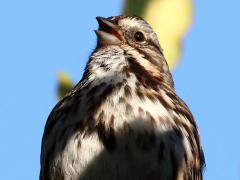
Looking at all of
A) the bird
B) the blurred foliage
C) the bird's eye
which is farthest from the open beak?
the blurred foliage

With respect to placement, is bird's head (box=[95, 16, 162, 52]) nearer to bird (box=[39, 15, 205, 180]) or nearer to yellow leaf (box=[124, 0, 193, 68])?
bird (box=[39, 15, 205, 180])

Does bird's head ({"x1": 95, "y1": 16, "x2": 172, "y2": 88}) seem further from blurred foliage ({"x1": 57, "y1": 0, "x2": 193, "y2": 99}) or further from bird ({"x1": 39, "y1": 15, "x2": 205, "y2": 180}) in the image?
blurred foliage ({"x1": 57, "y1": 0, "x2": 193, "y2": 99})

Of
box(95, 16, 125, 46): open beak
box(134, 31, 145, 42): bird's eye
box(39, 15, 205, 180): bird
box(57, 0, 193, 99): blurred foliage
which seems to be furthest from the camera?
box(134, 31, 145, 42): bird's eye

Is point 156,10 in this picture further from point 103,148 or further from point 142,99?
point 142,99

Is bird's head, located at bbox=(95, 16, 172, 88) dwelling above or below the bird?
above

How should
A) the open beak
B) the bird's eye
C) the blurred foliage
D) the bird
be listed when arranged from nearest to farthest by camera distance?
the blurred foliage, the bird, the open beak, the bird's eye

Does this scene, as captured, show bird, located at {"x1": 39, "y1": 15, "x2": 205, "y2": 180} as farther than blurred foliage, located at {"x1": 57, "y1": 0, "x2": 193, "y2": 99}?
Yes
